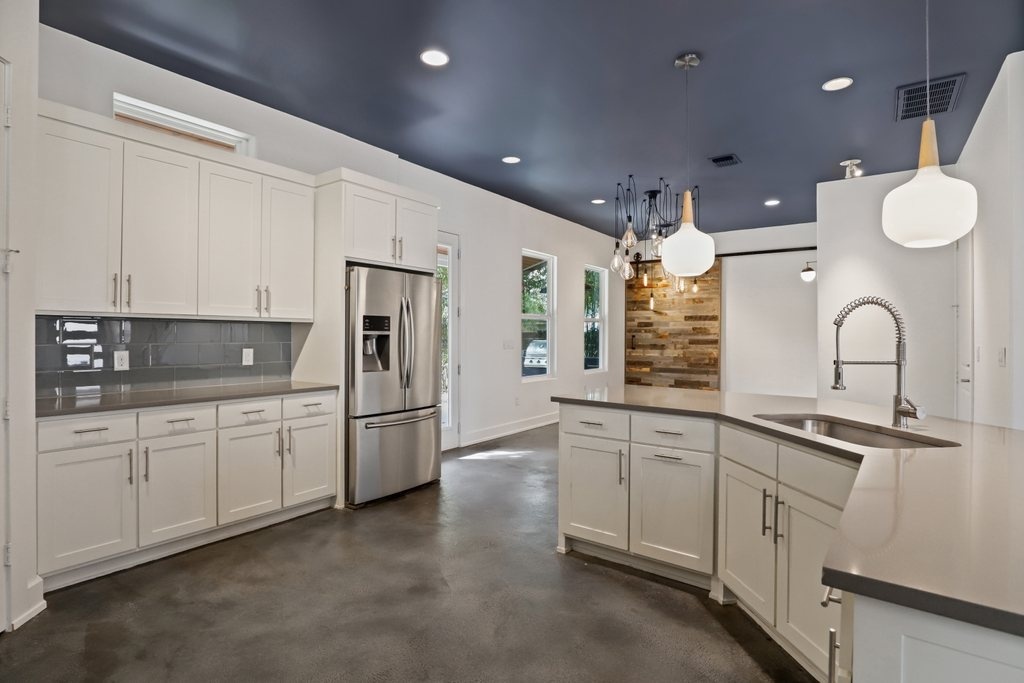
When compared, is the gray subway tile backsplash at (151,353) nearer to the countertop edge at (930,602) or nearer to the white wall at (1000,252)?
the countertop edge at (930,602)

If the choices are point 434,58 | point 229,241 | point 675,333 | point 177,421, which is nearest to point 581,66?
point 434,58

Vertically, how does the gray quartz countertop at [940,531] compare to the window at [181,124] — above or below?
below

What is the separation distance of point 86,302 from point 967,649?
11.6 feet

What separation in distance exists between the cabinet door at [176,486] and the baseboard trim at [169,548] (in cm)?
10

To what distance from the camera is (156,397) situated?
3.04m

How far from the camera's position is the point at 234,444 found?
10.8 ft

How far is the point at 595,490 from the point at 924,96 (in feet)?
11.0

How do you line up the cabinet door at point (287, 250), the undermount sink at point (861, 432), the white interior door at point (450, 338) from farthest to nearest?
1. the white interior door at point (450, 338)
2. the cabinet door at point (287, 250)
3. the undermount sink at point (861, 432)

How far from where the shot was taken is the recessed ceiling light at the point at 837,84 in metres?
3.48

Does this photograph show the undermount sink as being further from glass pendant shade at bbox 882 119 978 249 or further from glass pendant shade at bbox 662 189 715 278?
glass pendant shade at bbox 662 189 715 278

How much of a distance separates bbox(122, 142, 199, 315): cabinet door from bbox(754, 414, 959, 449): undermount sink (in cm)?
319

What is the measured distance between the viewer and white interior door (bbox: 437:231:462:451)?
18.7 feet

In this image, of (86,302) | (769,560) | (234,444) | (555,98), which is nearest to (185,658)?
(234,444)

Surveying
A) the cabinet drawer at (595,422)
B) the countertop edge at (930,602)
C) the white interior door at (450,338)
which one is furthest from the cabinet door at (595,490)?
the white interior door at (450,338)
